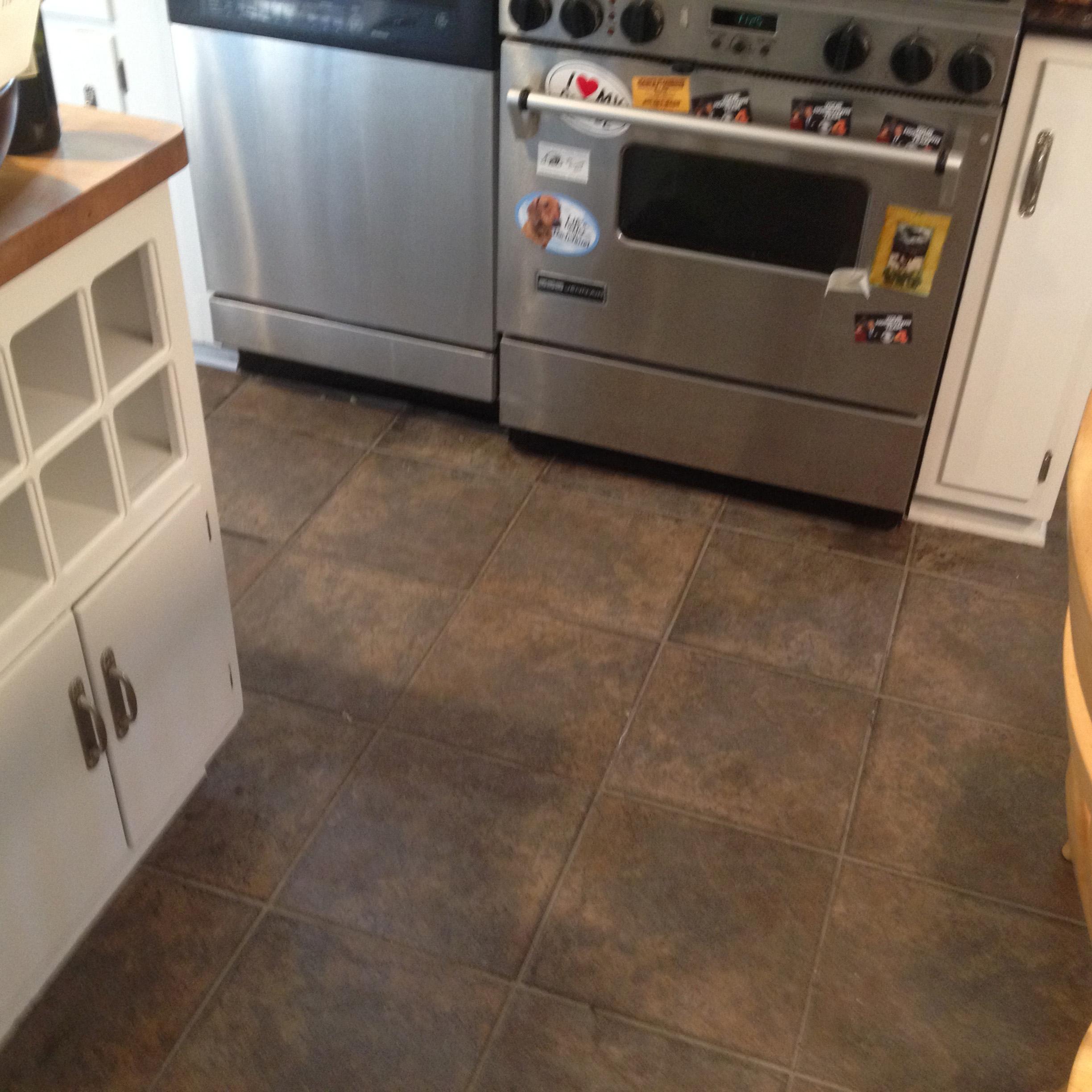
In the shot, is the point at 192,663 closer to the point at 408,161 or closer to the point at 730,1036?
the point at 730,1036

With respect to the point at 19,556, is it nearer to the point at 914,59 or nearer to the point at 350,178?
the point at 350,178

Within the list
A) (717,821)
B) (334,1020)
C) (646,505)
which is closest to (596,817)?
(717,821)

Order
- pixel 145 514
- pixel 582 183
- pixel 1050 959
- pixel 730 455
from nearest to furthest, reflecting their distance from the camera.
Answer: pixel 145 514 → pixel 1050 959 → pixel 582 183 → pixel 730 455

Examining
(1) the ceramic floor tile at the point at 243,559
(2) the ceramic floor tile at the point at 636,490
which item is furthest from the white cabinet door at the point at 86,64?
(2) the ceramic floor tile at the point at 636,490

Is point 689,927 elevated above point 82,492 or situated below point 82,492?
below

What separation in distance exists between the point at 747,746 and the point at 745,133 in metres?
0.94

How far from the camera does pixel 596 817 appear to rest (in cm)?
173

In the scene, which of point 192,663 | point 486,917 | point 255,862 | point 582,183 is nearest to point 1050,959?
point 486,917

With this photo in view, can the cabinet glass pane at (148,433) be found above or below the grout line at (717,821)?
above

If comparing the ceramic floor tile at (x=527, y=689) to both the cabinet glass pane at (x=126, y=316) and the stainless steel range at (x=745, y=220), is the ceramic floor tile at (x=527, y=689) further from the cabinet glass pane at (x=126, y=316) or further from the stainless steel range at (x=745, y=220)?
the cabinet glass pane at (x=126, y=316)

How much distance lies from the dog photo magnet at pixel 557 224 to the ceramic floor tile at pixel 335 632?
636 mm

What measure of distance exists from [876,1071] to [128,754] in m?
0.96

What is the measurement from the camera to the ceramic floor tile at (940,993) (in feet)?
4.72

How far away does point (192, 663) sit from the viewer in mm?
1606
